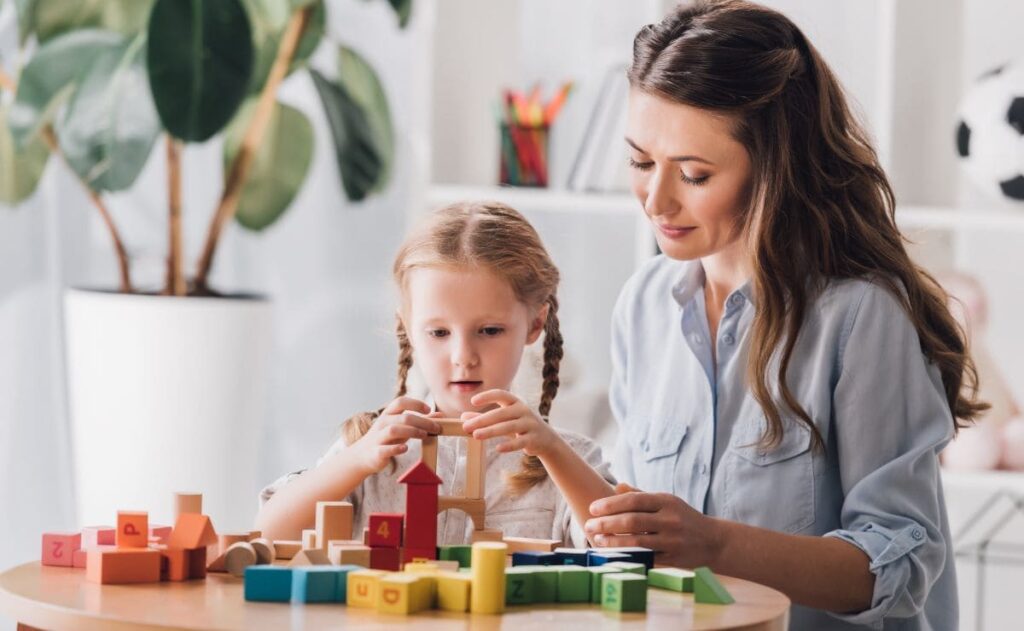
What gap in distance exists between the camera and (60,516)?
111 inches

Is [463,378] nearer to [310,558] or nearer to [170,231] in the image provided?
[310,558]

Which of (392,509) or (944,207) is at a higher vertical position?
(944,207)

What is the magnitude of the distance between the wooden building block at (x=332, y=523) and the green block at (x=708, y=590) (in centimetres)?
30

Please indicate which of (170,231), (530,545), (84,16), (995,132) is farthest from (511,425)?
(84,16)

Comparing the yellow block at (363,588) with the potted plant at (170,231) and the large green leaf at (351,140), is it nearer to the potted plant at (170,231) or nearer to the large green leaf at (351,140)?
the potted plant at (170,231)

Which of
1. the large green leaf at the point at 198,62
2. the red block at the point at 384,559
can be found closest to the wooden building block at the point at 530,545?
the red block at the point at 384,559

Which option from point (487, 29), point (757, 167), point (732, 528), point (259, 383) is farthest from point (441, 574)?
point (487, 29)

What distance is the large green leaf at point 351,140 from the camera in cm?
275

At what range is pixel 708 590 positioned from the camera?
1.09 meters

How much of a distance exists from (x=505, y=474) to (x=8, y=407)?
1521 millimetres

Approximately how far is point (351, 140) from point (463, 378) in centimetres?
136

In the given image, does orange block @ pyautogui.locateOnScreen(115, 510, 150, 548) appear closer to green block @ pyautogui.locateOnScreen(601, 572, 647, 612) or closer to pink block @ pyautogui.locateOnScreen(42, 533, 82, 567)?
pink block @ pyautogui.locateOnScreen(42, 533, 82, 567)

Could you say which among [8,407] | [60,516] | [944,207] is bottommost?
[60,516]

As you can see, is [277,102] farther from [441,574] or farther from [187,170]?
[441,574]
